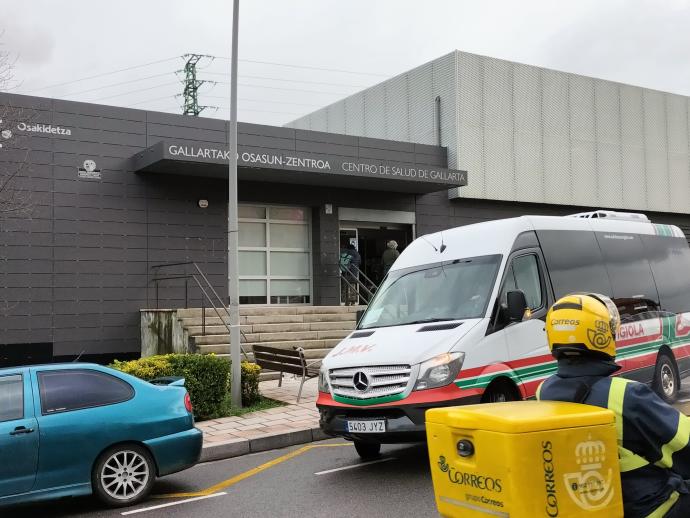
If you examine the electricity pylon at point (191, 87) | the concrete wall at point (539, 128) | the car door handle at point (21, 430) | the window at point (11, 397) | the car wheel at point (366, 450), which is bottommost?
the car wheel at point (366, 450)

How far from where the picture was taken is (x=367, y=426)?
6.90m

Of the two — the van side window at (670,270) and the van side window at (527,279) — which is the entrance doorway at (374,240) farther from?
the van side window at (527,279)

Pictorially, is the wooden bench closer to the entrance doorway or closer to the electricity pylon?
the entrance doorway

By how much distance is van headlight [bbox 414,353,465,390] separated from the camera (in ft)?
22.1

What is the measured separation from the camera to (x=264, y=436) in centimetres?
907

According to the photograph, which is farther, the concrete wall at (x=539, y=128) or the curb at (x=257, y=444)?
the concrete wall at (x=539, y=128)

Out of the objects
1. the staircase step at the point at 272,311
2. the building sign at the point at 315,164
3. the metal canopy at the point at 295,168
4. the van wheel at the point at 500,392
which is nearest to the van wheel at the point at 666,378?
the van wheel at the point at 500,392

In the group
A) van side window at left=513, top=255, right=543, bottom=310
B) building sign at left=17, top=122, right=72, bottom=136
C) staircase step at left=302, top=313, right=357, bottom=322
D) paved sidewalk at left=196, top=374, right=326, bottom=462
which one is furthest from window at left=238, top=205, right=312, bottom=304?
van side window at left=513, top=255, right=543, bottom=310

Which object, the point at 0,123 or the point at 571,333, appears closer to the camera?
the point at 571,333

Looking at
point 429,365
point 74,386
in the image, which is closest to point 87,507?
point 74,386

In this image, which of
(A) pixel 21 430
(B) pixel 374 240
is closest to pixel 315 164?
(B) pixel 374 240

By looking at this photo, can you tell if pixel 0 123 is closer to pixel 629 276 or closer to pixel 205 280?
pixel 205 280

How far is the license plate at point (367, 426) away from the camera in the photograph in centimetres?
679

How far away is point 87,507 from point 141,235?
10.9 meters
